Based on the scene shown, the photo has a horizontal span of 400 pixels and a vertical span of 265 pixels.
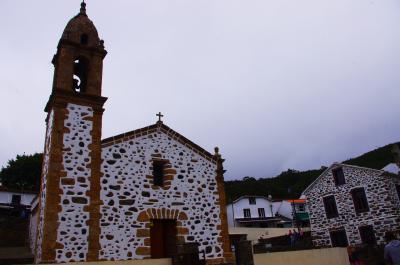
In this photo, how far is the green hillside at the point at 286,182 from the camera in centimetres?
5606

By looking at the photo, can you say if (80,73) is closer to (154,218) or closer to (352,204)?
(154,218)

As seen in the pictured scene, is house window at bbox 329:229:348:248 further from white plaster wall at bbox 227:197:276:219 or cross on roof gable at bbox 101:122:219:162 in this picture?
cross on roof gable at bbox 101:122:219:162

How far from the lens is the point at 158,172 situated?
1437 cm

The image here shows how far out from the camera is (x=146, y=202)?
13.4 metres

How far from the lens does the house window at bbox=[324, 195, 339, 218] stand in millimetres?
27836

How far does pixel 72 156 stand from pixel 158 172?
349 cm

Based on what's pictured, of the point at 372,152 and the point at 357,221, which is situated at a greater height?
the point at 372,152

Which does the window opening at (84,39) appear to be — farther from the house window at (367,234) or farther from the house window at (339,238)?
the house window at (339,238)

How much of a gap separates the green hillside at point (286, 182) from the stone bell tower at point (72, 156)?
42.4 meters

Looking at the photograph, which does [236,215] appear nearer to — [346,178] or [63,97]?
[346,178]

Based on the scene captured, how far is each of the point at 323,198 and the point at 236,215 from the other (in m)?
15.5

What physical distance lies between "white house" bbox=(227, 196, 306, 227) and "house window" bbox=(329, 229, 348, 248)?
47.0ft

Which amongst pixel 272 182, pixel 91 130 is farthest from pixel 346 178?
pixel 272 182

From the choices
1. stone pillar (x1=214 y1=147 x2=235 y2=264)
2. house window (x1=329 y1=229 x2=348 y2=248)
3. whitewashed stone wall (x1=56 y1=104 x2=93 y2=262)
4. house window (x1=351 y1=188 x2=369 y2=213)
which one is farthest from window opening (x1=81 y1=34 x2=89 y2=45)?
house window (x1=329 y1=229 x2=348 y2=248)
